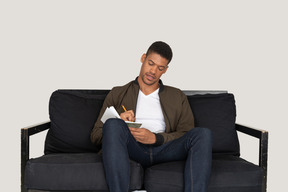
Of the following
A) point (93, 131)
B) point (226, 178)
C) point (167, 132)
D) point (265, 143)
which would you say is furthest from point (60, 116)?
point (265, 143)

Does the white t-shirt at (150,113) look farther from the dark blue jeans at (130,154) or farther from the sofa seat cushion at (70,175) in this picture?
the sofa seat cushion at (70,175)

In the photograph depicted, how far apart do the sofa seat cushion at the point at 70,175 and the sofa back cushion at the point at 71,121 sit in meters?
0.54

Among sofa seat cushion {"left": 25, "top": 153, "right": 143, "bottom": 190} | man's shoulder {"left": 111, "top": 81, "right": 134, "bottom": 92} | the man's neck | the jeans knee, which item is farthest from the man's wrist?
man's shoulder {"left": 111, "top": 81, "right": 134, "bottom": 92}

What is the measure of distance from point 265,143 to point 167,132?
0.90 metres

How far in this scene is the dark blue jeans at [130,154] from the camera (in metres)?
2.67

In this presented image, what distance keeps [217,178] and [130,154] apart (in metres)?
0.73

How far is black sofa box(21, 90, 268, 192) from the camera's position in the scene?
113 inches

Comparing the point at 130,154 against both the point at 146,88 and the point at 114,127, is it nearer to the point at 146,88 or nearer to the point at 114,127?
the point at 114,127

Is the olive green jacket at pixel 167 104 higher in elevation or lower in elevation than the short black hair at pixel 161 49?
lower

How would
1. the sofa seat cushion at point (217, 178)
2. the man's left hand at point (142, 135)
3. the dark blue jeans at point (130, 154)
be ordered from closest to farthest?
the dark blue jeans at point (130, 154) → the sofa seat cushion at point (217, 178) → the man's left hand at point (142, 135)

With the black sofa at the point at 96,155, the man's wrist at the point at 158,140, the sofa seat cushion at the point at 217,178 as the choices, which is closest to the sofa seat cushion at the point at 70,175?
the black sofa at the point at 96,155

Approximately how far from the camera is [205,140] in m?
2.84

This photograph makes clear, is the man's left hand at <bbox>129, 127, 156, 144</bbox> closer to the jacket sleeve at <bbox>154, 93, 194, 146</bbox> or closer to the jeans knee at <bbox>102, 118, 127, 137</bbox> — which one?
the jeans knee at <bbox>102, 118, 127, 137</bbox>

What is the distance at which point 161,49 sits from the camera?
11.2 feet
